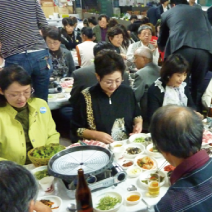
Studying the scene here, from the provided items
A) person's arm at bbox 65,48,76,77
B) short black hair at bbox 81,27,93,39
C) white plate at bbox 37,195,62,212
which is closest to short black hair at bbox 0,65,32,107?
white plate at bbox 37,195,62,212

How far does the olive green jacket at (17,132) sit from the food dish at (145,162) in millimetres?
726

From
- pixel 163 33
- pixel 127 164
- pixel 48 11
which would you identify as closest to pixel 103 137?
pixel 127 164

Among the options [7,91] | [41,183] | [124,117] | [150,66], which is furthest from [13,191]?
[150,66]

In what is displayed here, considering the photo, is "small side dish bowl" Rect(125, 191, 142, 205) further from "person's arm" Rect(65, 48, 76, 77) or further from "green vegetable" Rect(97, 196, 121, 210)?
"person's arm" Rect(65, 48, 76, 77)

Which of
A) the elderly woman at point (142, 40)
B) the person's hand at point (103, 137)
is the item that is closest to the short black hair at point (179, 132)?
the person's hand at point (103, 137)

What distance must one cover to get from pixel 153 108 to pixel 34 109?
1.24 m

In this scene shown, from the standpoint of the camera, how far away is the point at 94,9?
398 inches

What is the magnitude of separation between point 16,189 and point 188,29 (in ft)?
9.64

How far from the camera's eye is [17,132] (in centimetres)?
176

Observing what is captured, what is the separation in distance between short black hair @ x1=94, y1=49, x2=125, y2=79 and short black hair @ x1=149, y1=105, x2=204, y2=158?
0.92 meters

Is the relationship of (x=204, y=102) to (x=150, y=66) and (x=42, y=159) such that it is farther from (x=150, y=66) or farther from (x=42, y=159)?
(x=42, y=159)

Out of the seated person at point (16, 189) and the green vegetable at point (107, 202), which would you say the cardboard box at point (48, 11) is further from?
the seated person at point (16, 189)

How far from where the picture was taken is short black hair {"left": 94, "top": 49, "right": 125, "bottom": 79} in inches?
76.9

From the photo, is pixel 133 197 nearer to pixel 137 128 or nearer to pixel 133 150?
pixel 133 150
